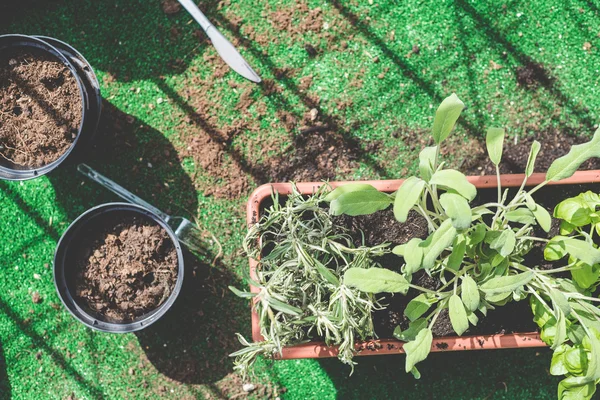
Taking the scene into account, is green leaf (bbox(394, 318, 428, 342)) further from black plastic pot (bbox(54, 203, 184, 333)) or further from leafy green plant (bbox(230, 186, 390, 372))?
black plastic pot (bbox(54, 203, 184, 333))

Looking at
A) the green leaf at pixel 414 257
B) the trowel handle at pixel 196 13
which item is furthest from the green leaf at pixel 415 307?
the trowel handle at pixel 196 13

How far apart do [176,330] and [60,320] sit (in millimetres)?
464

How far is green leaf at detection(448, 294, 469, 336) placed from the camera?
4.52ft

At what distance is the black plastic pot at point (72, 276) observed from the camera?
6.06 ft

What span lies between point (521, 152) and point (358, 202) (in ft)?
3.17

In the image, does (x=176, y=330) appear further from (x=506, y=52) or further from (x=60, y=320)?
(x=506, y=52)

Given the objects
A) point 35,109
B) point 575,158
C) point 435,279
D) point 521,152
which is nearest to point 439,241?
point 575,158

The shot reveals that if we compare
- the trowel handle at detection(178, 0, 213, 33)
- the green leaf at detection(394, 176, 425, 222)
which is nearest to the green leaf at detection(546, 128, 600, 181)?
the green leaf at detection(394, 176, 425, 222)

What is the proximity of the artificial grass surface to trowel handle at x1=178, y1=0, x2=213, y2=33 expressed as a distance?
12cm

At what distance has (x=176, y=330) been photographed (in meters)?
2.08

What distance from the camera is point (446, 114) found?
1323 millimetres

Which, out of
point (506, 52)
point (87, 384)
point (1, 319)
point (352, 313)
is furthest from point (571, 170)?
point (1, 319)

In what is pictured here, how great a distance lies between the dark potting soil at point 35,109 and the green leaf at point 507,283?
1.45m

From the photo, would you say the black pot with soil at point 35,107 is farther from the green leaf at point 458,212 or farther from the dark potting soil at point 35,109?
the green leaf at point 458,212
